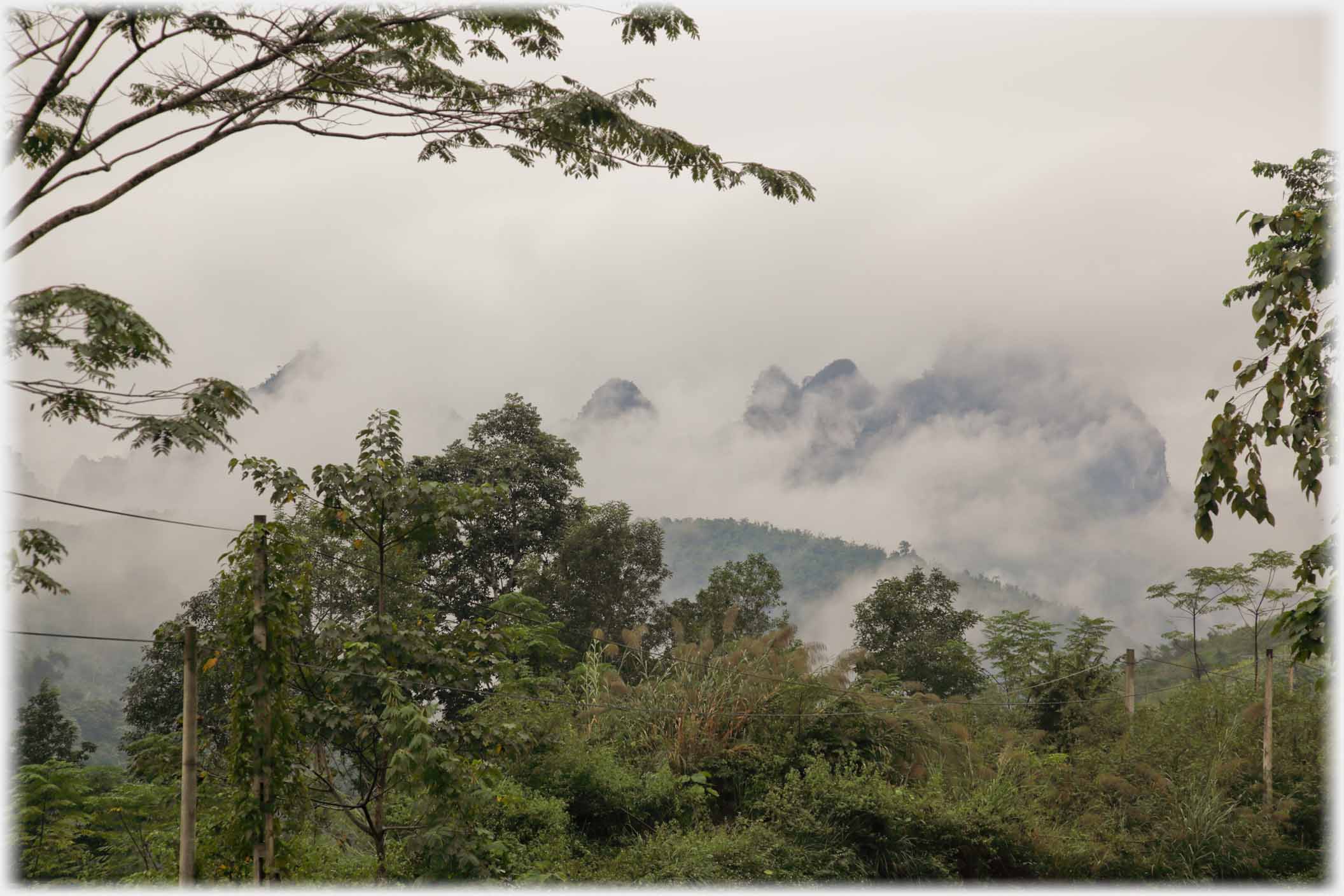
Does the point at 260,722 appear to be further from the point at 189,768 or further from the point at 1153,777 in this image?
the point at 1153,777

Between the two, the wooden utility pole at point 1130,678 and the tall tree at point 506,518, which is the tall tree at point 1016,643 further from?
the tall tree at point 506,518

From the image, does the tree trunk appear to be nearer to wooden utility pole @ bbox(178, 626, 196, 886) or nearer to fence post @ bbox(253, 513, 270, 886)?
fence post @ bbox(253, 513, 270, 886)

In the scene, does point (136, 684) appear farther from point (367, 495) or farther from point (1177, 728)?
point (1177, 728)

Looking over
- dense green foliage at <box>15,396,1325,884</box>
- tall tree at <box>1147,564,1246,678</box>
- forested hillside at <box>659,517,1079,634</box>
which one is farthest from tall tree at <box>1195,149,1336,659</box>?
forested hillside at <box>659,517,1079,634</box>

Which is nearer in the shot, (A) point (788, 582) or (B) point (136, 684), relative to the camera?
(B) point (136, 684)

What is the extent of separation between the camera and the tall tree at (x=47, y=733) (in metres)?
15.7

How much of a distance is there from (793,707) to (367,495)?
263 inches

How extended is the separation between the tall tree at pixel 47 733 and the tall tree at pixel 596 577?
28.0 feet

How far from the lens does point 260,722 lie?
21.1ft

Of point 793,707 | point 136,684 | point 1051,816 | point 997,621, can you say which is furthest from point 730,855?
point 997,621

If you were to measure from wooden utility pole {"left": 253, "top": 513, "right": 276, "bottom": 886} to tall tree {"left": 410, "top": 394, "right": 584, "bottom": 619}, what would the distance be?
15077 millimetres

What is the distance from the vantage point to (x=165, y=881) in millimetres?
6973

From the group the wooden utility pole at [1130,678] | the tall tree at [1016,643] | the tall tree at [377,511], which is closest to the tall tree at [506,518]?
the tall tree at [1016,643]

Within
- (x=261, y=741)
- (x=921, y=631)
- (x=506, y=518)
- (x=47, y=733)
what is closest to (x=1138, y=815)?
(x=921, y=631)
